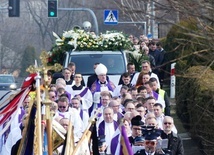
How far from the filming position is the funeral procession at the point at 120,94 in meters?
8.48

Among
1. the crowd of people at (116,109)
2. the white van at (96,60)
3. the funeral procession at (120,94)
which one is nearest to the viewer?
the funeral procession at (120,94)

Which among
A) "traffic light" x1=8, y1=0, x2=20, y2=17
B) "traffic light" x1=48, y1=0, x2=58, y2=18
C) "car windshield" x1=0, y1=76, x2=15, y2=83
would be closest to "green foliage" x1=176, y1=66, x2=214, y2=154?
"traffic light" x1=8, y1=0, x2=20, y2=17

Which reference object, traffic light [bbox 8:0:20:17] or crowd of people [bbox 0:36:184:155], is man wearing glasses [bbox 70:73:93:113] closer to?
crowd of people [bbox 0:36:184:155]

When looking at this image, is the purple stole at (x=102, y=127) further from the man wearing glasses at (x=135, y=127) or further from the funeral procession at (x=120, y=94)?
the man wearing glasses at (x=135, y=127)

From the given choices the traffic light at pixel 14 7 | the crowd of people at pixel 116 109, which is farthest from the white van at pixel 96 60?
the traffic light at pixel 14 7

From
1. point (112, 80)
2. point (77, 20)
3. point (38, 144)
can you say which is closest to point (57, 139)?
point (38, 144)

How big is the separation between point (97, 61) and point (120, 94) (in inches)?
135

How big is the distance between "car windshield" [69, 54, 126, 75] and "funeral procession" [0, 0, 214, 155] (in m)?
0.02

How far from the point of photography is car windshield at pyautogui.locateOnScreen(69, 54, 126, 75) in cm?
2023

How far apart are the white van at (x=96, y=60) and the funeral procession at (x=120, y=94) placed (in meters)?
0.02

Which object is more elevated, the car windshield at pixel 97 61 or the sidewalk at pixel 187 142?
the car windshield at pixel 97 61

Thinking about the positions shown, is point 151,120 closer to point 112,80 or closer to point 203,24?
point 203,24

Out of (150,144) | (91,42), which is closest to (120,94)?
(91,42)

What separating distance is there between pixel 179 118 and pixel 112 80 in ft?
5.85
